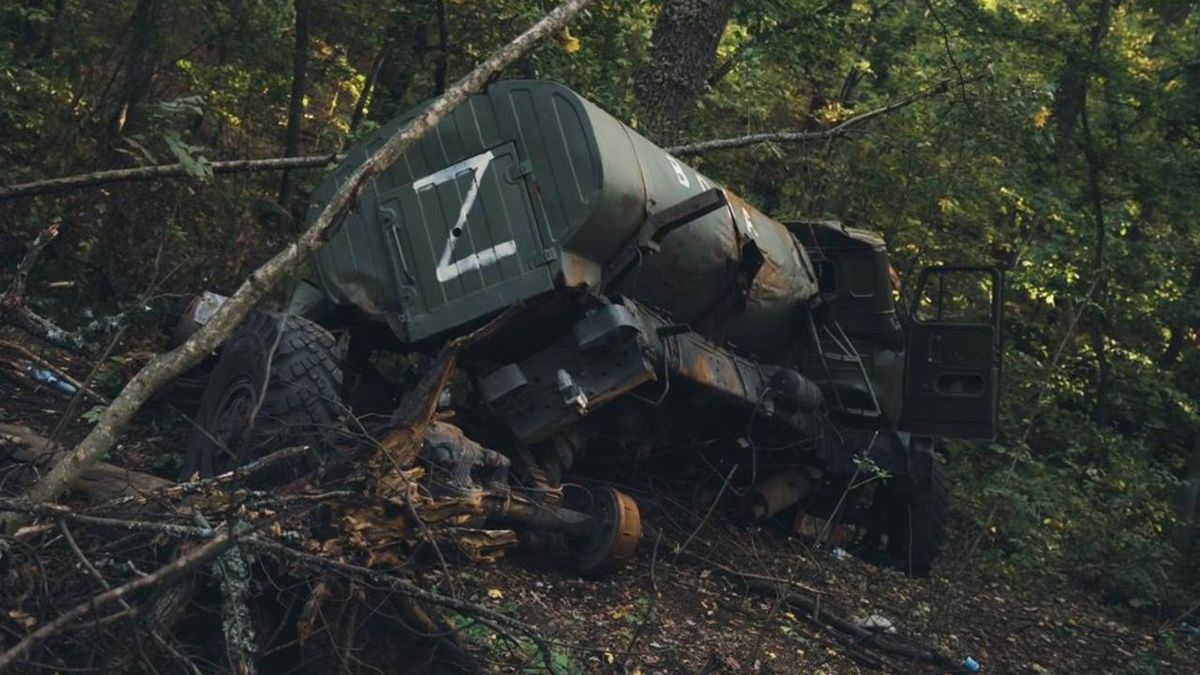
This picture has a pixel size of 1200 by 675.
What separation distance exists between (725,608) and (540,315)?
2.08 m

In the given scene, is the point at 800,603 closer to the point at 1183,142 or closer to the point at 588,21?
the point at 588,21

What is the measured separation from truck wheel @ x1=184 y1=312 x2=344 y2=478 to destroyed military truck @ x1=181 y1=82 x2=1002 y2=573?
13mm

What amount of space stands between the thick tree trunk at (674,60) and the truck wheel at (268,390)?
4.66m

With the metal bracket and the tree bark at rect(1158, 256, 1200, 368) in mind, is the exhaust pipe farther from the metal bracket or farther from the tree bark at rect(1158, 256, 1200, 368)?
the tree bark at rect(1158, 256, 1200, 368)

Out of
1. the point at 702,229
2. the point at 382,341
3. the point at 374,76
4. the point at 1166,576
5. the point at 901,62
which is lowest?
the point at 1166,576

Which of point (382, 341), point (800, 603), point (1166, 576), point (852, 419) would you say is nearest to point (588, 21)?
point (852, 419)

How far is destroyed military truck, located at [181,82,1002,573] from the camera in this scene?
7.18m

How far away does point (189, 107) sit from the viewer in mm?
7449

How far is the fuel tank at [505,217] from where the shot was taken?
7.25 metres

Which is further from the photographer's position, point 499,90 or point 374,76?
point 374,76

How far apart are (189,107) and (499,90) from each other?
1.63m

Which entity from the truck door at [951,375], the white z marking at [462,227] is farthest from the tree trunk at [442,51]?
the truck door at [951,375]

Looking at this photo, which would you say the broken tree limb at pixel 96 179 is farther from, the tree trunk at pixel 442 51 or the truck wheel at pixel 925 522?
the truck wheel at pixel 925 522

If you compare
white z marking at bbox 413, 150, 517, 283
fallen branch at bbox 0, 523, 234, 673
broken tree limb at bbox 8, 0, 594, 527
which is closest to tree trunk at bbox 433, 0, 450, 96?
white z marking at bbox 413, 150, 517, 283
